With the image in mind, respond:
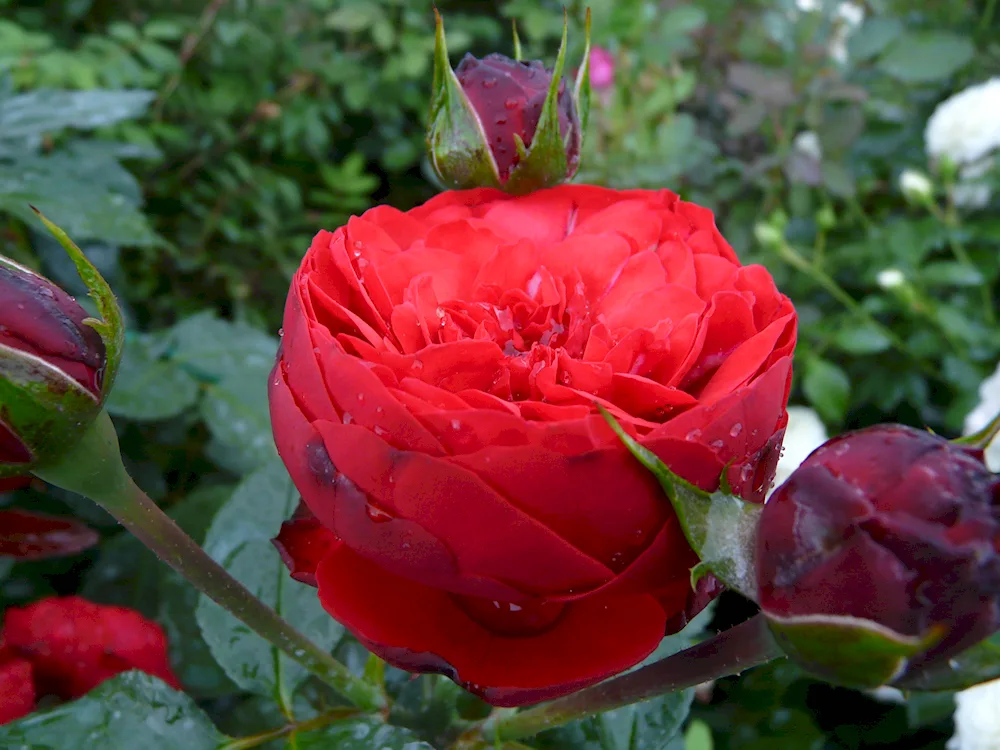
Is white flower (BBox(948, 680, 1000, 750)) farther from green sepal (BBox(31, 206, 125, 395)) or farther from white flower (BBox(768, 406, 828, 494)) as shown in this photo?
green sepal (BBox(31, 206, 125, 395))

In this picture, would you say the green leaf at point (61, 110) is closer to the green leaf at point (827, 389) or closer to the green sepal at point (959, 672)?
the green sepal at point (959, 672)

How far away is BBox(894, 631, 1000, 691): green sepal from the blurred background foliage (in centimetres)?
58

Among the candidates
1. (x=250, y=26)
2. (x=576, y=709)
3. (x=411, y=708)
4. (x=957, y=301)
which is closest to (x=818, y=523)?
(x=576, y=709)

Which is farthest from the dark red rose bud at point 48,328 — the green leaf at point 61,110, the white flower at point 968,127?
the white flower at point 968,127

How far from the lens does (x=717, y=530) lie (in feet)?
0.81

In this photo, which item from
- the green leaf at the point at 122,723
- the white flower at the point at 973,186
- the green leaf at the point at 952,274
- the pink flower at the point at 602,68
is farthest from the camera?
the pink flower at the point at 602,68

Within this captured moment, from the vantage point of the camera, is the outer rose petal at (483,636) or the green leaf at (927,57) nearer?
the outer rose petal at (483,636)

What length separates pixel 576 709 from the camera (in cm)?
33

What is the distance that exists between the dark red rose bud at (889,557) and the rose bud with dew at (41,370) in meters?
0.23

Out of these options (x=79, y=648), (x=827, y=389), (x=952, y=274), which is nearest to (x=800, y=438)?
(x=827, y=389)

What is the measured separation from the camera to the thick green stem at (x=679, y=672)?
0.26 m

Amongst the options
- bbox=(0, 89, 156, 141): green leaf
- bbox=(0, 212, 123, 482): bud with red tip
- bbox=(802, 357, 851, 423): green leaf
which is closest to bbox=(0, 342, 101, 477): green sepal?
bbox=(0, 212, 123, 482): bud with red tip

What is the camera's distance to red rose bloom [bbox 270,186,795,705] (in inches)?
9.7

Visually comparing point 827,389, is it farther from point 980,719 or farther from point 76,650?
point 76,650
